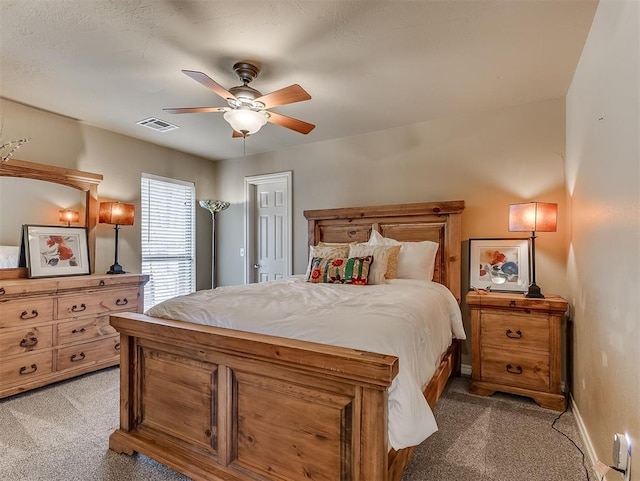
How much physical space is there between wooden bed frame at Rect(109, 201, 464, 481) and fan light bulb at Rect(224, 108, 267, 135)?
1.38 metres

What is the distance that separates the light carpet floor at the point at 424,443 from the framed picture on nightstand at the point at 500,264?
0.98 m

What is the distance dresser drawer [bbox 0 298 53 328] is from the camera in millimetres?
2770

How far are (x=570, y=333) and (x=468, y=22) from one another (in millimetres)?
2479

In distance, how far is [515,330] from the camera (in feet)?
9.02

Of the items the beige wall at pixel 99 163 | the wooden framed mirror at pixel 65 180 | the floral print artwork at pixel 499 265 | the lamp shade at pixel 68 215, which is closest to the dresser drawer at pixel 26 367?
the wooden framed mirror at pixel 65 180

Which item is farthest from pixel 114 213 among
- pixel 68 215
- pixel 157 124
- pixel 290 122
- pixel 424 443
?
pixel 424 443

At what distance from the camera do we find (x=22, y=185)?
3.26 meters

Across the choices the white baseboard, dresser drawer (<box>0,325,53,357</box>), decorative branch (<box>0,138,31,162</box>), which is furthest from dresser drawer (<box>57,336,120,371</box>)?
the white baseboard

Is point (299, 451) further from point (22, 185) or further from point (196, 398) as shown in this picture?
point (22, 185)

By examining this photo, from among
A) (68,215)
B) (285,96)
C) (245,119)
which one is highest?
(285,96)

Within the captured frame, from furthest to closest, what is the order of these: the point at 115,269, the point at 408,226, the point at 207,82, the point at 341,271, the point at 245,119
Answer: the point at 115,269
the point at 408,226
the point at 341,271
the point at 245,119
the point at 207,82

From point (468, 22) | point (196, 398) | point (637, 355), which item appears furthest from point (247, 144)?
point (637, 355)

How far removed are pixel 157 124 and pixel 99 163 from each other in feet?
2.76

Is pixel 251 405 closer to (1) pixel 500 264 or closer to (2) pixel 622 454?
(2) pixel 622 454
